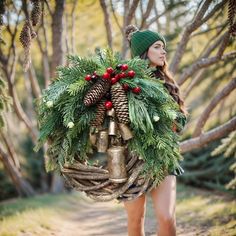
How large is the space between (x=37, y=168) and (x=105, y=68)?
10488mm

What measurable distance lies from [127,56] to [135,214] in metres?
4.01

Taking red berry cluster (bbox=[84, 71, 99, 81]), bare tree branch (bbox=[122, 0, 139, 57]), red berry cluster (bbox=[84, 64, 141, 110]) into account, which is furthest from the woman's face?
bare tree branch (bbox=[122, 0, 139, 57])

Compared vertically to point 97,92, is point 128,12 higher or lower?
higher

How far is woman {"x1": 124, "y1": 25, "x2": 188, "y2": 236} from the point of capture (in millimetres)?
2818

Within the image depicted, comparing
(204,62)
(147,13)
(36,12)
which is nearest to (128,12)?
(147,13)

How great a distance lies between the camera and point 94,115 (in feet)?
8.57

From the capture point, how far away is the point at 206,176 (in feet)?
35.3

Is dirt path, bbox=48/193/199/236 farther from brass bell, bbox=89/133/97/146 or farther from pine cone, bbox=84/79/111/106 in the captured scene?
pine cone, bbox=84/79/111/106

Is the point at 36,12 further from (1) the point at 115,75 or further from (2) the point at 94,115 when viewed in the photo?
(2) the point at 94,115

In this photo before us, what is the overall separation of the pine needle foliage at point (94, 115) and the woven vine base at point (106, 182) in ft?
0.26

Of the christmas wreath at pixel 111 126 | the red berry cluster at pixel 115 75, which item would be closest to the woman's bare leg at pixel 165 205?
the christmas wreath at pixel 111 126

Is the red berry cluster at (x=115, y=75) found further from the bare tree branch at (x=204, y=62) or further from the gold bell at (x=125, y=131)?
the bare tree branch at (x=204, y=62)

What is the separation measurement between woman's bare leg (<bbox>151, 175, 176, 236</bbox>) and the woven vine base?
18 centimetres

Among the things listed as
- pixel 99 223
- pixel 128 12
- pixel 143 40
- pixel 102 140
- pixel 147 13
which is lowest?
pixel 99 223
